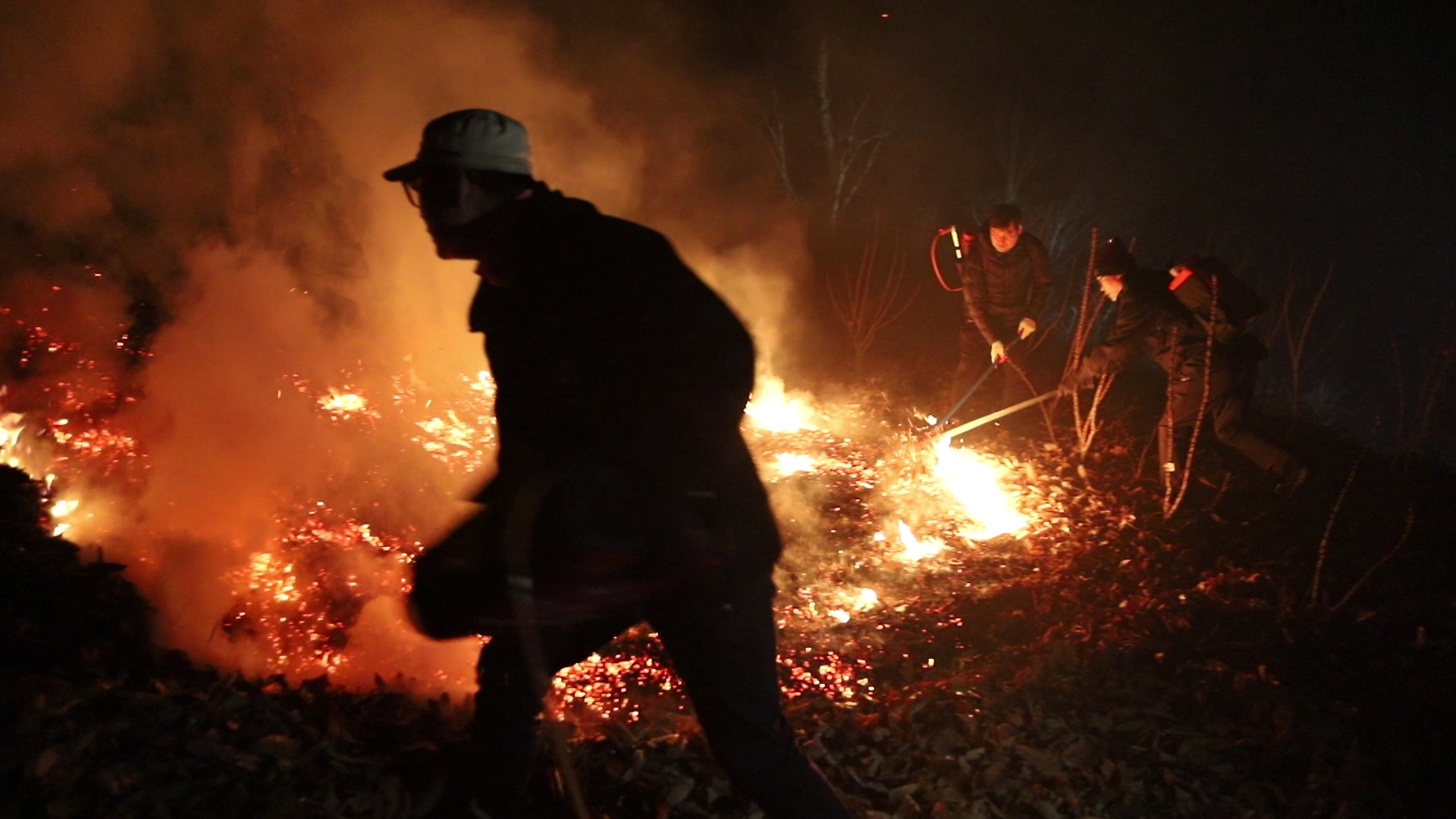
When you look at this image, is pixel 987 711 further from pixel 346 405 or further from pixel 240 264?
pixel 240 264

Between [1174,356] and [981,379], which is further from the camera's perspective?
[981,379]

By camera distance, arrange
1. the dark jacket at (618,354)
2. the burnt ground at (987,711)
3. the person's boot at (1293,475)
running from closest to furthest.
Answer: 1. the dark jacket at (618,354)
2. the burnt ground at (987,711)
3. the person's boot at (1293,475)

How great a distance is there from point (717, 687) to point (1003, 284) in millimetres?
5972

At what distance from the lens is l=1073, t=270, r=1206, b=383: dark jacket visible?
571 centimetres

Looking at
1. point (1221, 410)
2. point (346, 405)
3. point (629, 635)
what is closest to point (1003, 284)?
point (1221, 410)

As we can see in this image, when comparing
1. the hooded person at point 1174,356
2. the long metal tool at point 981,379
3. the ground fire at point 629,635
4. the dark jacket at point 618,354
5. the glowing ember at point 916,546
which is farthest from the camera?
the long metal tool at point 981,379

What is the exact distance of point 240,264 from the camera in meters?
5.95

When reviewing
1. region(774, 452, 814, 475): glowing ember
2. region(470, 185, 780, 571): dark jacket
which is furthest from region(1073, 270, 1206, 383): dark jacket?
region(470, 185, 780, 571): dark jacket

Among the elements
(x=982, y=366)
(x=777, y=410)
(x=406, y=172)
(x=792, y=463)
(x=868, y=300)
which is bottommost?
(x=406, y=172)

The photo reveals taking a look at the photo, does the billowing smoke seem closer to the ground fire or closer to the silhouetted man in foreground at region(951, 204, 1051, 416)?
the ground fire

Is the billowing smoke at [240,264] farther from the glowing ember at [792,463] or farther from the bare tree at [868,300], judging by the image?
the bare tree at [868,300]

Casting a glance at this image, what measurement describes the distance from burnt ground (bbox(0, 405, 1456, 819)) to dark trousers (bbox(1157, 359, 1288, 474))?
77 centimetres

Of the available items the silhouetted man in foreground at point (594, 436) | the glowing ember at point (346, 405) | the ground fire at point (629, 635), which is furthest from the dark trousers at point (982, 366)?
the silhouetted man in foreground at point (594, 436)

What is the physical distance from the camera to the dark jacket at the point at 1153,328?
571 centimetres
